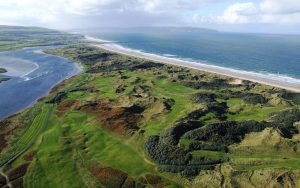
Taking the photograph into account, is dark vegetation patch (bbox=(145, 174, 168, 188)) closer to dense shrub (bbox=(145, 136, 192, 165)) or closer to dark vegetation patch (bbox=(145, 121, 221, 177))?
dark vegetation patch (bbox=(145, 121, 221, 177))

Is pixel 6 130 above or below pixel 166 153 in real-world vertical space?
below

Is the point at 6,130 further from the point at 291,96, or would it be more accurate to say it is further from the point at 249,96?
the point at 291,96

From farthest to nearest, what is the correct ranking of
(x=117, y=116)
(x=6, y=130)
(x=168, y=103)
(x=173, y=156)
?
(x=168, y=103) → (x=117, y=116) → (x=6, y=130) → (x=173, y=156)

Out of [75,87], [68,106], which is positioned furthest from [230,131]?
[75,87]

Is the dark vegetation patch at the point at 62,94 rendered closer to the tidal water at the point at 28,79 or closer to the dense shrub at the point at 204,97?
the tidal water at the point at 28,79

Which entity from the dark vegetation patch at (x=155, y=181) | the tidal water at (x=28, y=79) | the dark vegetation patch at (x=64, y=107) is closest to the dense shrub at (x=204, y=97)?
the dark vegetation patch at (x=64, y=107)

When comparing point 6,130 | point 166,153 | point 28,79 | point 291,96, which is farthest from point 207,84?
point 28,79

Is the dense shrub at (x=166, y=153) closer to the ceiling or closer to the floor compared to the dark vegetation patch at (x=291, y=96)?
closer to the floor

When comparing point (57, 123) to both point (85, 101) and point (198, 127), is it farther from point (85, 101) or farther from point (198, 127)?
point (198, 127)

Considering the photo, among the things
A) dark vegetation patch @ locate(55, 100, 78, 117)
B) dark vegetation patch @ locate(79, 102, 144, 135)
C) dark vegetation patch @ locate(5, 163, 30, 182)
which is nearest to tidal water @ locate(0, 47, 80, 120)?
dark vegetation patch @ locate(55, 100, 78, 117)
